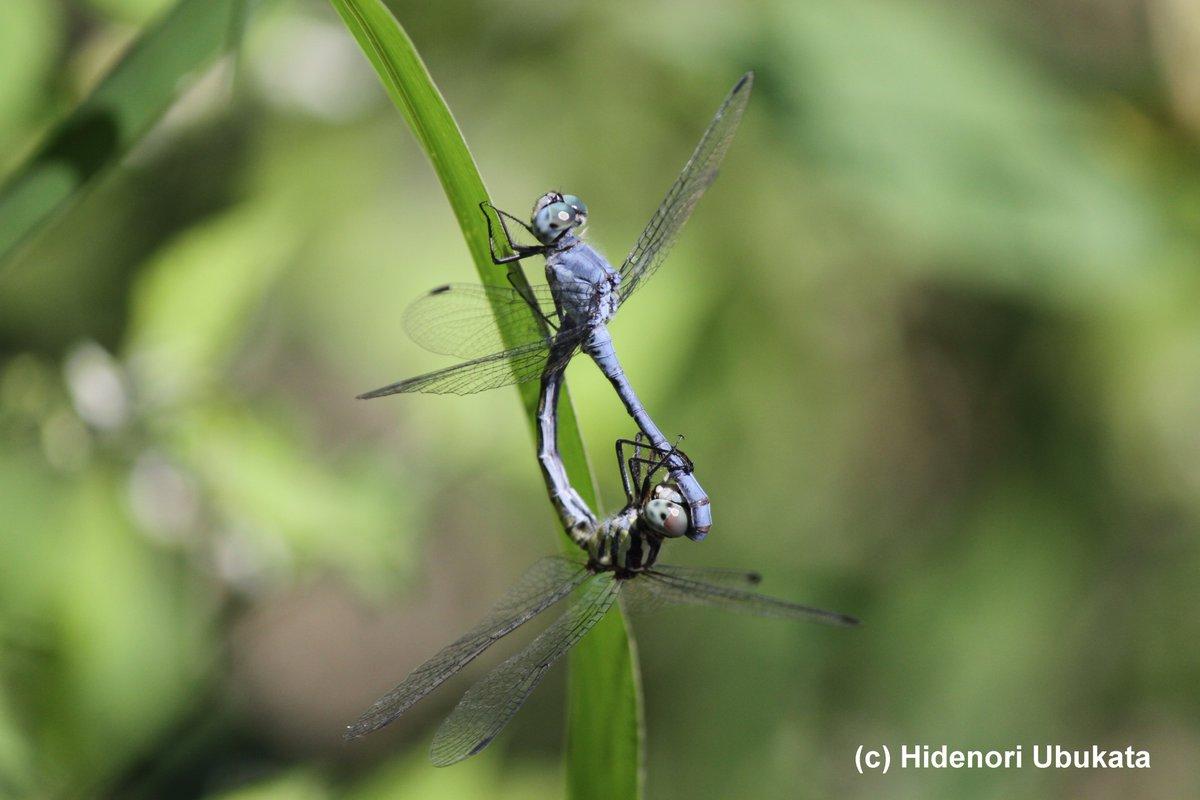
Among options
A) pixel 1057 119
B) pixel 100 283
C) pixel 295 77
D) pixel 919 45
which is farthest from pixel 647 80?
pixel 100 283

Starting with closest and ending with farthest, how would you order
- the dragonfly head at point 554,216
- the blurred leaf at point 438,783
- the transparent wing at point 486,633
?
the transparent wing at point 486,633
the dragonfly head at point 554,216
the blurred leaf at point 438,783

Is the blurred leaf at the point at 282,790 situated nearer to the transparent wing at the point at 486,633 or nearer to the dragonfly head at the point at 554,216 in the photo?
the transparent wing at the point at 486,633

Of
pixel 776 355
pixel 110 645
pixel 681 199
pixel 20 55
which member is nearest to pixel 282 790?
pixel 110 645

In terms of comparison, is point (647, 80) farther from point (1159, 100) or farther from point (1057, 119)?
point (1159, 100)

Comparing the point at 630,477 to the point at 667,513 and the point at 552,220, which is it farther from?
the point at 552,220

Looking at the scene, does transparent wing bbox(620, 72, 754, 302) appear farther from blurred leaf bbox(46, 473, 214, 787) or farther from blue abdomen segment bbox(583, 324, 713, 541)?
blurred leaf bbox(46, 473, 214, 787)

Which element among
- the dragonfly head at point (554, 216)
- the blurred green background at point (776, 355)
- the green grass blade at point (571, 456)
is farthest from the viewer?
the blurred green background at point (776, 355)

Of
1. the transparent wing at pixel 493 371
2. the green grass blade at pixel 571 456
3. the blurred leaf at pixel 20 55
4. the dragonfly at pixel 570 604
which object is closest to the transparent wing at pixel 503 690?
the dragonfly at pixel 570 604

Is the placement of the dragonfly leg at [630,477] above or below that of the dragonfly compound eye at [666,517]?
above
